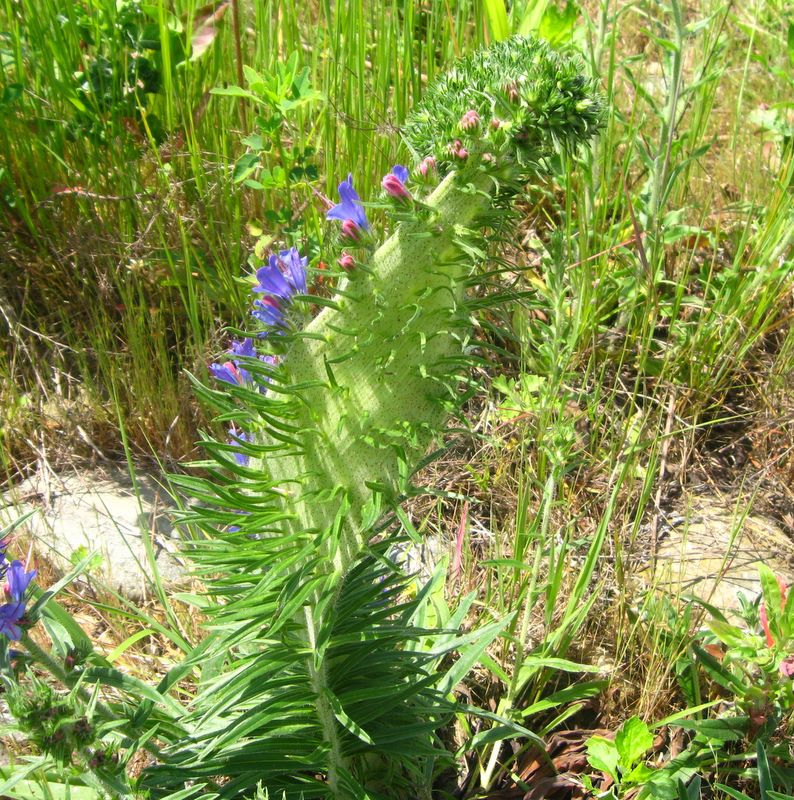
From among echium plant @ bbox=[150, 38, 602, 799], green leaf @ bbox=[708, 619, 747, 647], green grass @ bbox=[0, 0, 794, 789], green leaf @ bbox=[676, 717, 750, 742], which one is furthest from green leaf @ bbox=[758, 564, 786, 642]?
echium plant @ bbox=[150, 38, 602, 799]

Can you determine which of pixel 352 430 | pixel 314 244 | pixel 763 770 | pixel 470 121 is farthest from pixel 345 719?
pixel 314 244

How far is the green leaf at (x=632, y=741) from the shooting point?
188 centimetres

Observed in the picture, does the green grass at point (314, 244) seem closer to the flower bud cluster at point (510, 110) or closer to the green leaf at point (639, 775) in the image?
the green leaf at point (639, 775)

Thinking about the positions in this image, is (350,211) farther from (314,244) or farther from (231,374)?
(314,244)

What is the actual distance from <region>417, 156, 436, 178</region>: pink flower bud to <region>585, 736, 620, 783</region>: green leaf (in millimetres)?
1359

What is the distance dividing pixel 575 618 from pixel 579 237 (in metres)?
1.25

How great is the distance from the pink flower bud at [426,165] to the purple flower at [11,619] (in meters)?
0.99

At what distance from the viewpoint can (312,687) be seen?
1.65 metres

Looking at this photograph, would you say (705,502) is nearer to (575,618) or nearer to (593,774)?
(575,618)

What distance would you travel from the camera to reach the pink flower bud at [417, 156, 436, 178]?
4.24ft

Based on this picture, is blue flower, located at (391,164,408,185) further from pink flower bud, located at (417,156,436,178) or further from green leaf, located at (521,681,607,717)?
green leaf, located at (521,681,607,717)

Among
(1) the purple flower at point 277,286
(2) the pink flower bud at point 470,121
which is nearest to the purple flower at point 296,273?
(1) the purple flower at point 277,286

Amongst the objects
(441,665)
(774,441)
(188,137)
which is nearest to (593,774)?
(441,665)

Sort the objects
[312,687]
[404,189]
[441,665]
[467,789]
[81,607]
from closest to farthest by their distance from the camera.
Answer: [404,189] → [312,687] → [467,789] → [441,665] → [81,607]
